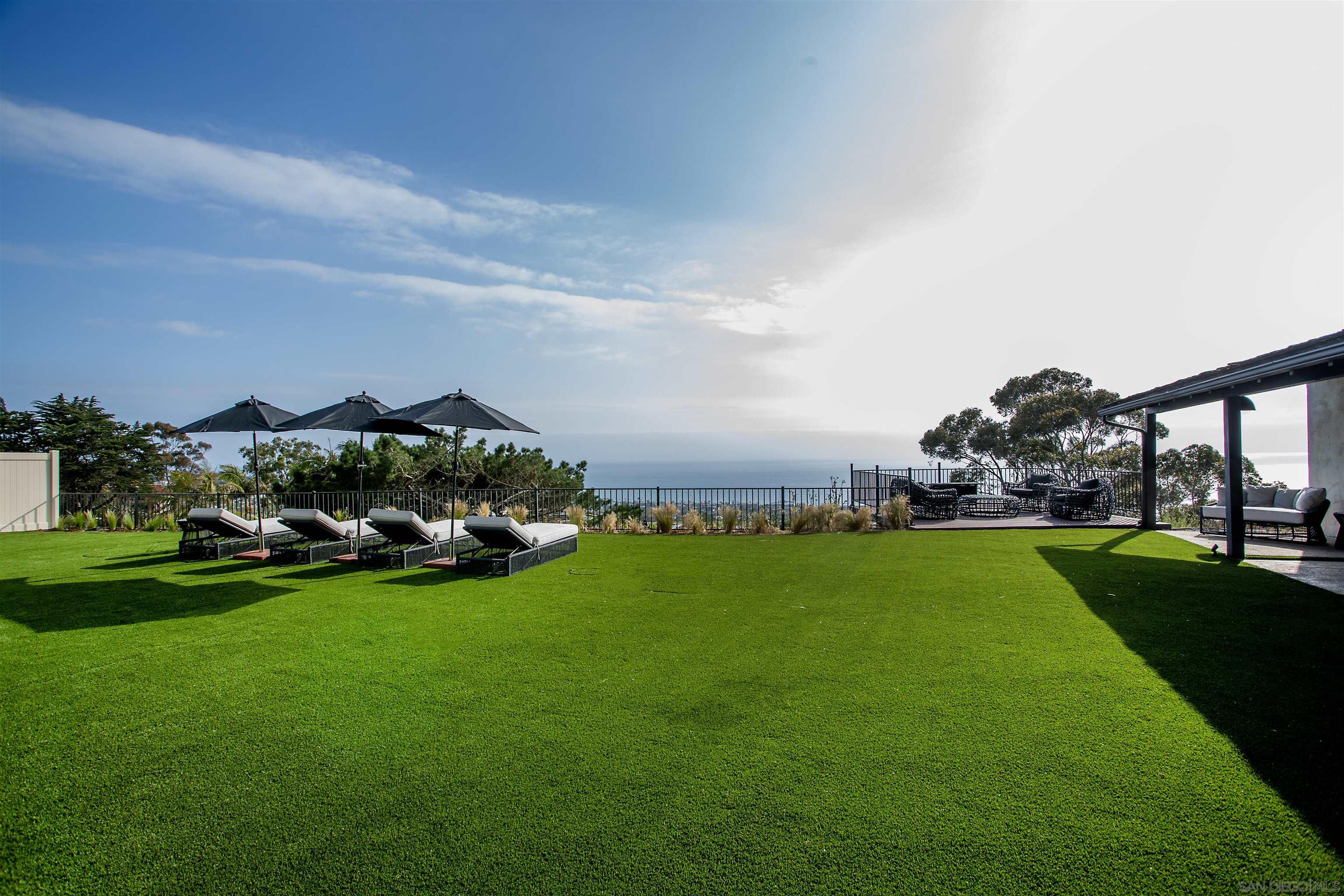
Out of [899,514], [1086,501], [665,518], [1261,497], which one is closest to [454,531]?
[665,518]

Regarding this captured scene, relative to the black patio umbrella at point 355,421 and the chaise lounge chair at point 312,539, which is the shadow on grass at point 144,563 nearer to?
the chaise lounge chair at point 312,539

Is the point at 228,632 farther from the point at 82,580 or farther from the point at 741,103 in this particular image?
the point at 741,103

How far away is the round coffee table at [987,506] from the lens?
16.5m

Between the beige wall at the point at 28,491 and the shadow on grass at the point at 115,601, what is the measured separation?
8.99 meters

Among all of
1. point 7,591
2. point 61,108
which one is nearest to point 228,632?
point 7,591

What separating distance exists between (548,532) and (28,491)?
14296 mm

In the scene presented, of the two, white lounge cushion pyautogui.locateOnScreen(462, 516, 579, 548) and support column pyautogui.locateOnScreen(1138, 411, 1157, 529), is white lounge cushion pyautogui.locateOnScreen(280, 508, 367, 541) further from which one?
support column pyautogui.locateOnScreen(1138, 411, 1157, 529)

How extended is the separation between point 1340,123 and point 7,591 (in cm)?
2141

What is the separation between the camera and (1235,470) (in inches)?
357

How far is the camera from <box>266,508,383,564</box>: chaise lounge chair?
870cm

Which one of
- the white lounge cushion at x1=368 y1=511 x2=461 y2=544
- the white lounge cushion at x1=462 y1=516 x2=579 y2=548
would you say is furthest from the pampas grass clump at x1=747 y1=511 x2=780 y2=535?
the white lounge cushion at x1=368 y1=511 x2=461 y2=544

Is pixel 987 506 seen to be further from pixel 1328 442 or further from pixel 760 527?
pixel 760 527

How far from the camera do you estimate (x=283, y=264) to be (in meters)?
15.3

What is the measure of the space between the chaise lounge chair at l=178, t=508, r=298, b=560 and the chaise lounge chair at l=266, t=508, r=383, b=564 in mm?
584
